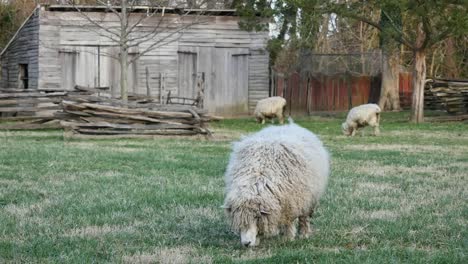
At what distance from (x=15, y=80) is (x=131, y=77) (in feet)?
20.2

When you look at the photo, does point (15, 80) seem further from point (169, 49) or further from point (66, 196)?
point (66, 196)

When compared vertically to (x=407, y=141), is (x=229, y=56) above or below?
above

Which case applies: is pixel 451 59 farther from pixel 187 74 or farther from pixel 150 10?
pixel 150 10

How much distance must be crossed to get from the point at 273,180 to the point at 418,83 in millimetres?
21799

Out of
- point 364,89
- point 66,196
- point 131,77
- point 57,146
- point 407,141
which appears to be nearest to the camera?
point 66,196

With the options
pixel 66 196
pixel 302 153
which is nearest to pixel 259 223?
pixel 302 153

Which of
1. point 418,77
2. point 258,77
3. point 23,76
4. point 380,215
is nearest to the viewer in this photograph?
point 380,215

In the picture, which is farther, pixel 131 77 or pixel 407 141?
pixel 131 77

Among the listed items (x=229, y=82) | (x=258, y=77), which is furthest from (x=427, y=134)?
(x=229, y=82)

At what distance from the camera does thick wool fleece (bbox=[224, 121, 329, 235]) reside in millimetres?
5824

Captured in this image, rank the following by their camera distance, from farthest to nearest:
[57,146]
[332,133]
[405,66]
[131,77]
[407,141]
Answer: [405,66] < [131,77] < [332,133] < [407,141] < [57,146]

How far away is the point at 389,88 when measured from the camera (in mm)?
34188

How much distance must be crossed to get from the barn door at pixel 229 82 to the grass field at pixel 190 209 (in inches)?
615

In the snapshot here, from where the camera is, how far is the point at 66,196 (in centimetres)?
857
